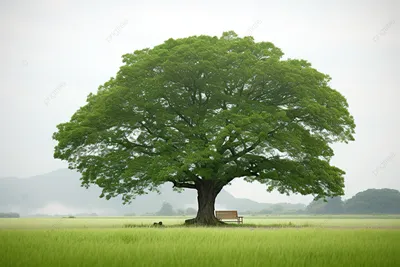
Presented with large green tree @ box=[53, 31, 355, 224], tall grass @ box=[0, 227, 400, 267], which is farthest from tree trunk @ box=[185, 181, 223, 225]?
tall grass @ box=[0, 227, 400, 267]

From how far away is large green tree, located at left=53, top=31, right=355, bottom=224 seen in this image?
92.4 feet

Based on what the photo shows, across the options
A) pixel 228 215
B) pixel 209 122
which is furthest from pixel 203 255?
pixel 228 215

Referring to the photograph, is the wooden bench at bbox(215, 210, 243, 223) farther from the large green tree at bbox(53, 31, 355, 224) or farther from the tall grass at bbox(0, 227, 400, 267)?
the tall grass at bbox(0, 227, 400, 267)

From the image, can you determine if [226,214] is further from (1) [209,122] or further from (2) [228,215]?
(1) [209,122]

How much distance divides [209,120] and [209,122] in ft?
1.08

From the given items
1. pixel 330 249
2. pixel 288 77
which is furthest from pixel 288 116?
pixel 330 249

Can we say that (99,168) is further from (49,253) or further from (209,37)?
(49,253)

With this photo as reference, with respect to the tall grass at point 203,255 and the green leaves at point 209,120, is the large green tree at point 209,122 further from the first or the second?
the tall grass at point 203,255

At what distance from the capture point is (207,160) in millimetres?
26594

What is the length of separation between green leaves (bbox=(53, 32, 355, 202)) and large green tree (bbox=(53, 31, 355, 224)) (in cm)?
7

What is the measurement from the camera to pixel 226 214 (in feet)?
102

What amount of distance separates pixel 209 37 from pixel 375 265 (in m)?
25.2

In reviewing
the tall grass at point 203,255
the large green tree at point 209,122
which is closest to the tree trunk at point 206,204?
the large green tree at point 209,122

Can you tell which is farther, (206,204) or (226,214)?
(206,204)
